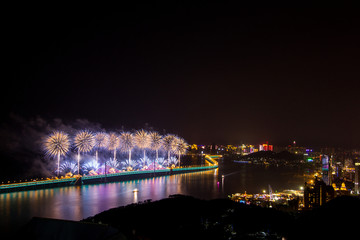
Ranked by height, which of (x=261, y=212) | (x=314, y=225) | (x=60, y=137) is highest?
(x=60, y=137)

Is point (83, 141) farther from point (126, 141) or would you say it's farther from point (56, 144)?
point (126, 141)

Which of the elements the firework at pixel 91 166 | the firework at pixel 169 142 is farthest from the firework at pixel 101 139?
the firework at pixel 169 142

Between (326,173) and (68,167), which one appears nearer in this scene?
(68,167)

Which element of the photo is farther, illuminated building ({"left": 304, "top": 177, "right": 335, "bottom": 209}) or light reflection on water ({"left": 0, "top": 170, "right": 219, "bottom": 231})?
illuminated building ({"left": 304, "top": 177, "right": 335, "bottom": 209})

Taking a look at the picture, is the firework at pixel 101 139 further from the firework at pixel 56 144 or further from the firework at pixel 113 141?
the firework at pixel 56 144

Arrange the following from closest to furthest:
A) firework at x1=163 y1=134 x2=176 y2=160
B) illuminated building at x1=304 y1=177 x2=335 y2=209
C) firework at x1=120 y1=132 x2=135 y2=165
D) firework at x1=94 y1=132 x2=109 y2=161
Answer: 1. illuminated building at x1=304 y1=177 x2=335 y2=209
2. firework at x1=94 y1=132 x2=109 y2=161
3. firework at x1=120 y1=132 x2=135 y2=165
4. firework at x1=163 y1=134 x2=176 y2=160

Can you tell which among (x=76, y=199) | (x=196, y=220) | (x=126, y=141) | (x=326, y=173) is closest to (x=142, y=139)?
(x=126, y=141)

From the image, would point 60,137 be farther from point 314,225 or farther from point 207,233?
point 314,225

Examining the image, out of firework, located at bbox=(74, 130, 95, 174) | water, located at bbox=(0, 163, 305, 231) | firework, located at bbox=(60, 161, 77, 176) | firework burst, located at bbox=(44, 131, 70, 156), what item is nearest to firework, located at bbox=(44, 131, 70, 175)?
firework burst, located at bbox=(44, 131, 70, 156)

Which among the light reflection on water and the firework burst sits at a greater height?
the firework burst

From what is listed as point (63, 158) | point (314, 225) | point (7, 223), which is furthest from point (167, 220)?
point (63, 158)

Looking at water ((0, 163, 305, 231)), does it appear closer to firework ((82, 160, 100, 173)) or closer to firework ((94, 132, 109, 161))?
firework ((82, 160, 100, 173))
